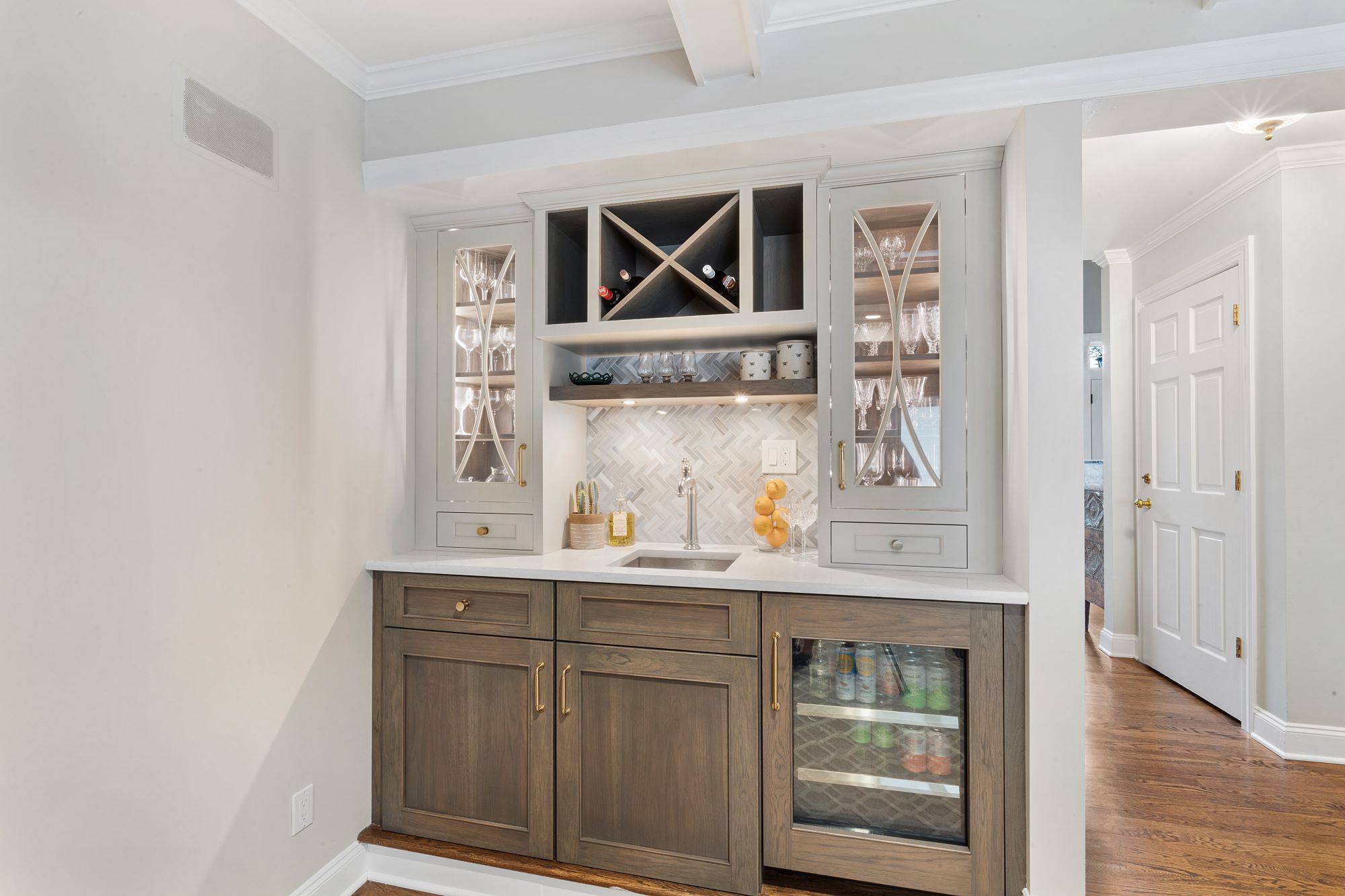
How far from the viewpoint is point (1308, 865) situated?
210 cm

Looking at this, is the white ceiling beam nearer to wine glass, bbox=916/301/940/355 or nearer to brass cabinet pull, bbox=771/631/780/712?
wine glass, bbox=916/301/940/355

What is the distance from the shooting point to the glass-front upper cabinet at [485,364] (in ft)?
8.10

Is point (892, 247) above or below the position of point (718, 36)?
below

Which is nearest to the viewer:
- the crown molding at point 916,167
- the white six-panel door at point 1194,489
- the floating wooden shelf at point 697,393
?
the crown molding at point 916,167

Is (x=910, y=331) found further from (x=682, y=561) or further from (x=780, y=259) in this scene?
(x=682, y=561)

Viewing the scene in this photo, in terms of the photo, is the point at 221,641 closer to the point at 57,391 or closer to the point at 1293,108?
the point at 57,391

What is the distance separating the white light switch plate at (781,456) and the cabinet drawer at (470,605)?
0.98 meters

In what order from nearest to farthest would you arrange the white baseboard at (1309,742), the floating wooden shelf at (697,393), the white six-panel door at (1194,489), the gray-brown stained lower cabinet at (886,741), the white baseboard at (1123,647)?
the gray-brown stained lower cabinet at (886,741), the floating wooden shelf at (697,393), the white baseboard at (1309,742), the white six-panel door at (1194,489), the white baseboard at (1123,647)

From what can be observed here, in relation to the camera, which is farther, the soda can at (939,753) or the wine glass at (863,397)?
the wine glass at (863,397)

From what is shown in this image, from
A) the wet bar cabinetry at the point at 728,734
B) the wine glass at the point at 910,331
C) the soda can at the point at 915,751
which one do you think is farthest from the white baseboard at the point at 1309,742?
the wine glass at the point at 910,331

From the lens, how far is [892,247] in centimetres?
212

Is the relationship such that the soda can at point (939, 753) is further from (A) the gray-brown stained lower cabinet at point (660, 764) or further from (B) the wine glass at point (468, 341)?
(B) the wine glass at point (468, 341)

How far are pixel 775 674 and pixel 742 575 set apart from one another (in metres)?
0.30

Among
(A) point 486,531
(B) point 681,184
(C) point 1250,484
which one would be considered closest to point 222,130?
(B) point 681,184
